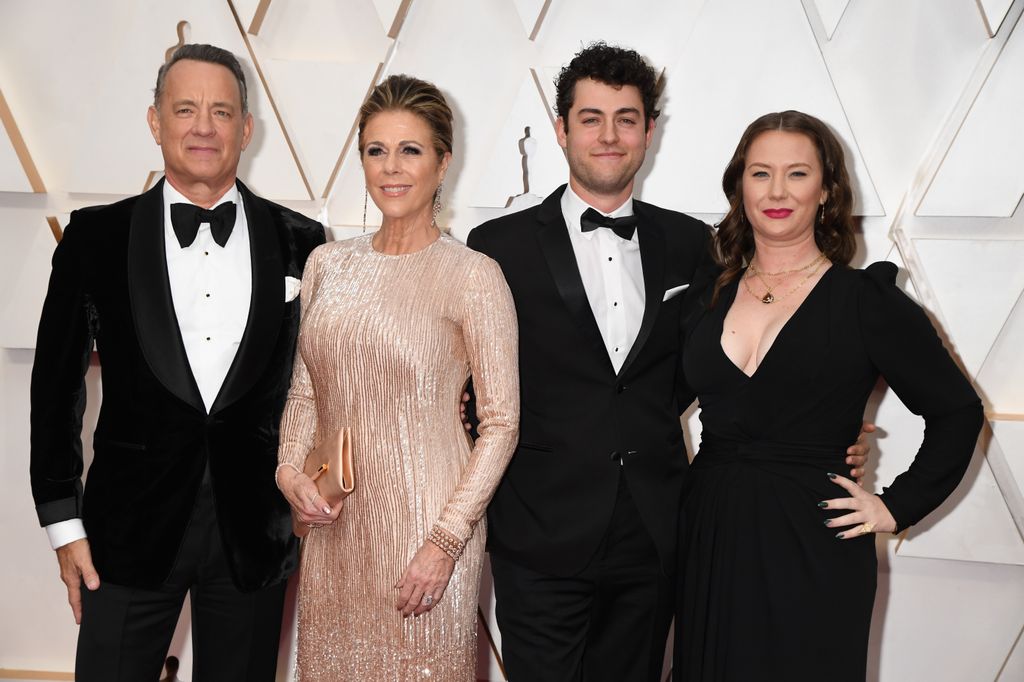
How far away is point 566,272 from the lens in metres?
2.23

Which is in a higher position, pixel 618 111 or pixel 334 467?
pixel 618 111

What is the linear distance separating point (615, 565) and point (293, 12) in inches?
88.2

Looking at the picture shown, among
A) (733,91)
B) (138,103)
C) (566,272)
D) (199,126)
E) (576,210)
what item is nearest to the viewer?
(199,126)

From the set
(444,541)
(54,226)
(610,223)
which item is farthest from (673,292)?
(54,226)

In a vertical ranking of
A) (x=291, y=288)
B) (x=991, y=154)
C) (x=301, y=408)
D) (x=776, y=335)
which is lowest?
(x=301, y=408)

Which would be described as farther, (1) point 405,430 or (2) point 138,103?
(2) point 138,103

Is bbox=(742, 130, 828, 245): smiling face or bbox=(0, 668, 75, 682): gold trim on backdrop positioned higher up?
bbox=(742, 130, 828, 245): smiling face

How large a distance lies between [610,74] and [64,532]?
1765mm

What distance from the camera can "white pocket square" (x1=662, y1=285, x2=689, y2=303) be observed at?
2.28 m

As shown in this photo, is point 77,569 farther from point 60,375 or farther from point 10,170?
point 10,170

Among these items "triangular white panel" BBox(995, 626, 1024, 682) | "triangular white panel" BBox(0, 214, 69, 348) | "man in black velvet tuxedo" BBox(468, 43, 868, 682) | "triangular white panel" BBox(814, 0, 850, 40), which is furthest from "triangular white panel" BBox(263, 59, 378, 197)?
"triangular white panel" BBox(995, 626, 1024, 682)

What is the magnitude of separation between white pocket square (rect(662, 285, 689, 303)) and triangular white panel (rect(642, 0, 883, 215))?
0.83 m

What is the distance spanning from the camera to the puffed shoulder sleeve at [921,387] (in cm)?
195

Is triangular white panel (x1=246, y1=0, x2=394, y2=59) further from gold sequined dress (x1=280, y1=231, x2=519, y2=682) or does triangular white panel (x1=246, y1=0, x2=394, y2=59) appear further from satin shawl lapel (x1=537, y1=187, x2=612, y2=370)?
gold sequined dress (x1=280, y1=231, x2=519, y2=682)
